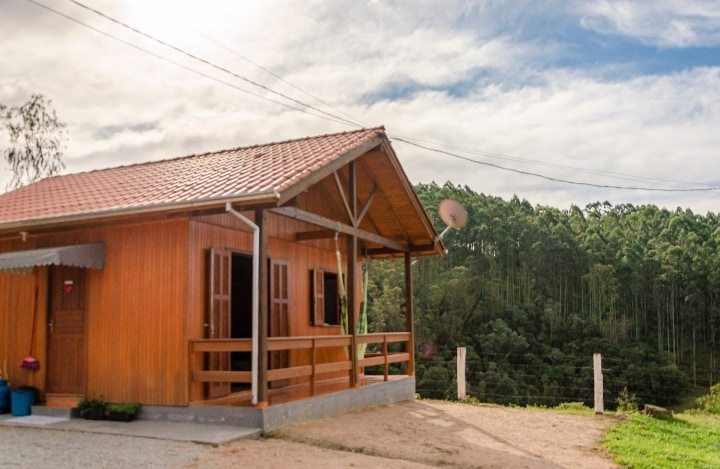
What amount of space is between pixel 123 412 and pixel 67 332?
5.45 feet

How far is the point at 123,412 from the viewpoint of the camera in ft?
27.7

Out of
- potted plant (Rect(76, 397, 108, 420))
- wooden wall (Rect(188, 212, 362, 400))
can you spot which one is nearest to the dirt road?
wooden wall (Rect(188, 212, 362, 400))

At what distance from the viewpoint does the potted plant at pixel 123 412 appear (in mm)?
8453

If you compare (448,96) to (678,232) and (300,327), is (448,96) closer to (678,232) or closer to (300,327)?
(300,327)

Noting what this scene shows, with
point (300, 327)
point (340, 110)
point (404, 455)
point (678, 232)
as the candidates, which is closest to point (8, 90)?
point (340, 110)

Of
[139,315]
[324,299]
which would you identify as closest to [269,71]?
[324,299]

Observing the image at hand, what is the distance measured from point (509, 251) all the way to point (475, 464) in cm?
4604

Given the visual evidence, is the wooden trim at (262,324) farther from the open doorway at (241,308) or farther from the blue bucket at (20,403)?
the open doorway at (241,308)

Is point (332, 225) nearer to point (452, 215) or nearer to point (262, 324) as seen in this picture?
point (262, 324)

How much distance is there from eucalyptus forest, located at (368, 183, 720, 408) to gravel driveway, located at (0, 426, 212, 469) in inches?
1403

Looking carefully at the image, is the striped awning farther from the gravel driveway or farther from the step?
the gravel driveway

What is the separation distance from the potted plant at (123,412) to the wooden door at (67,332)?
0.93m

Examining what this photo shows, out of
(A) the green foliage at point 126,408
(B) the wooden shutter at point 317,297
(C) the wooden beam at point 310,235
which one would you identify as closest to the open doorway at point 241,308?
(B) the wooden shutter at point 317,297

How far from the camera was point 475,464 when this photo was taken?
716 cm
